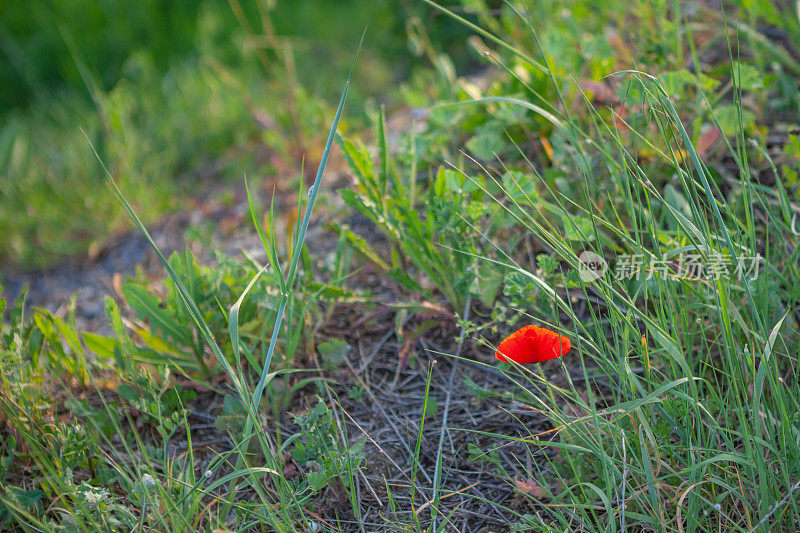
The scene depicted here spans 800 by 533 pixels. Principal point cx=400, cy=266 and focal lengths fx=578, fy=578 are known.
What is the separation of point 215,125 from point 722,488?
2657 millimetres

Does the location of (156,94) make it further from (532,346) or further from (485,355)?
(532,346)

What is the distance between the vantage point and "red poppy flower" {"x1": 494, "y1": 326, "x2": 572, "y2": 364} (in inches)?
42.2

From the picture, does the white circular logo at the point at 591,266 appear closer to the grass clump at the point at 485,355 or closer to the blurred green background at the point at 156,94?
the grass clump at the point at 485,355

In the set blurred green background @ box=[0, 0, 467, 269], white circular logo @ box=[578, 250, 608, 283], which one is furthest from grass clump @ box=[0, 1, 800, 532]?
blurred green background @ box=[0, 0, 467, 269]

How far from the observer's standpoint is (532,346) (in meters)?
1.07

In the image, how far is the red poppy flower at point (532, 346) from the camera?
107 centimetres

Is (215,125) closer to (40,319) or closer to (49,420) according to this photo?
(40,319)

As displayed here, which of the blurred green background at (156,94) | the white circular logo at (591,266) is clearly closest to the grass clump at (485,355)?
the white circular logo at (591,266)

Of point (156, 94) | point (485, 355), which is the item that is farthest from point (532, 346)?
point (156, 94)

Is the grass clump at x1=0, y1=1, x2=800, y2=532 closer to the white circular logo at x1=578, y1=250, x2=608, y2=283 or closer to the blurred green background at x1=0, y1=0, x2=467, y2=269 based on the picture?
the white circular logo at x1=578, y1=250, x2=608, y2=283

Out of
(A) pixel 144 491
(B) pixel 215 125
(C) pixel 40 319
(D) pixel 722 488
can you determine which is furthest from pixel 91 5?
(D) pixel 722 488

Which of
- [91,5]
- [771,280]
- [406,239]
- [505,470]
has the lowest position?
[505,470]

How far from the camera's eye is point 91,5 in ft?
12.1

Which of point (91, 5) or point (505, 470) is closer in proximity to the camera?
point (505, 470)
